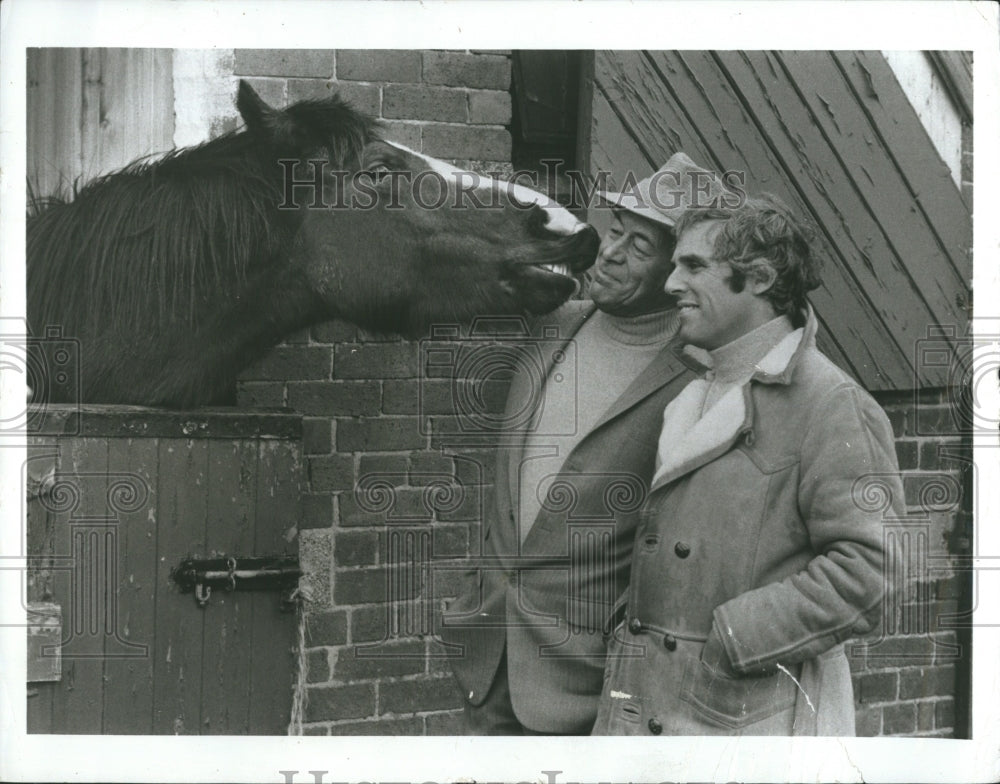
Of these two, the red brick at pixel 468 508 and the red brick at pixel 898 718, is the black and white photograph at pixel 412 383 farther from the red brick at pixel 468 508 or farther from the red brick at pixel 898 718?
the red brick at pixel 898 718

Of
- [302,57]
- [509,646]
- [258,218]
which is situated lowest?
[509,646]

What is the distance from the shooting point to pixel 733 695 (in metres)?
3.37

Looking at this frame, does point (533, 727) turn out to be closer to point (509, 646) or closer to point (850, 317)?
point (509, 646)

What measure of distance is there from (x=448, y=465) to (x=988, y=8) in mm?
2126

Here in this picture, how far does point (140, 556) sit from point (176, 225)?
3.17 ft

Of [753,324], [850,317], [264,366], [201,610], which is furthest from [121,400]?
[850,317]

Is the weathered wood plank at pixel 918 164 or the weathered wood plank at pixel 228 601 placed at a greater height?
the weathered wood plank at pixel 918 164

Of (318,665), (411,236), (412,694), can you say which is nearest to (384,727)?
(412,694)

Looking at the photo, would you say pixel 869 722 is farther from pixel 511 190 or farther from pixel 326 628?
pixel 511 190

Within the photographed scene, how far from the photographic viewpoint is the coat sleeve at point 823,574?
331 cm

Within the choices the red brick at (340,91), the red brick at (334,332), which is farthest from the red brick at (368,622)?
the red brick at (340,91)

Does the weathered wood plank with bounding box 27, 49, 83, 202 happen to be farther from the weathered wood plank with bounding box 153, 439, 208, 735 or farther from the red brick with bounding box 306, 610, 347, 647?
the red brick with bounding box 306, 610, 347, 647

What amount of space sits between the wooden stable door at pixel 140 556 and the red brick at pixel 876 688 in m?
1.82

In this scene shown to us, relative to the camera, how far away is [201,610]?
3.46 m
